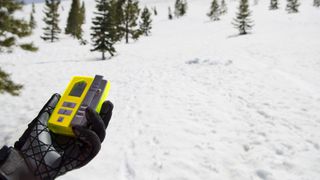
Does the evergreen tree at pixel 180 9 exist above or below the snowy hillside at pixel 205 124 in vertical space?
above

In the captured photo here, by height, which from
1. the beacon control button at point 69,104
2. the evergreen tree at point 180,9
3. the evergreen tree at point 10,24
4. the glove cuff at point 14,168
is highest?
the evergreen tree at point 180,9

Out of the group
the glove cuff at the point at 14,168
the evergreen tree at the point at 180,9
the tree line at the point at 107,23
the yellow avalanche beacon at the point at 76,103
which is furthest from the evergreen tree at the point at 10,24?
the evergreen tree at the point at 180,9

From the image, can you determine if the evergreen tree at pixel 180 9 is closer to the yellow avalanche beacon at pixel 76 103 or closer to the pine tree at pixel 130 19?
the pine tree at pixel 130 19

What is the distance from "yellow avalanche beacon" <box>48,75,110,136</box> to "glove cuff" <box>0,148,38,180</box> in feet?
1.47

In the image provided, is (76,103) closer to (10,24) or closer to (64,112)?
(64,112)

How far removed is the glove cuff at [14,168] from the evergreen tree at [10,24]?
19.9 ft

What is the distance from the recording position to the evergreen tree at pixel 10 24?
7.02 meters

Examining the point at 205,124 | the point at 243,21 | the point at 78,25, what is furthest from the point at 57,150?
the point at 78,25

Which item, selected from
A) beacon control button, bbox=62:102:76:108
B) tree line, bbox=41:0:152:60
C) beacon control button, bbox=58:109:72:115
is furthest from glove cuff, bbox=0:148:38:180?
tree line, bbox=41:0:152:60

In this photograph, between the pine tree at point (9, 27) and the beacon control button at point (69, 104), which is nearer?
the beacon control button at point (69, 104)

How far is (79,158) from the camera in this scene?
2566 mm

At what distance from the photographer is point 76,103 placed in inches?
108

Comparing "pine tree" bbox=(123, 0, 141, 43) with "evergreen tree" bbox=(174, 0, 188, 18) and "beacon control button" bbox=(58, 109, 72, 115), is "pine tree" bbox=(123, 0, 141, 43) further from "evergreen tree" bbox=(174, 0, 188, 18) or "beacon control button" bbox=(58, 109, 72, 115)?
"evergreen tree" bbox=(174, 0, 188, 18)

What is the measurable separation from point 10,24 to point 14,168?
21.1ft
